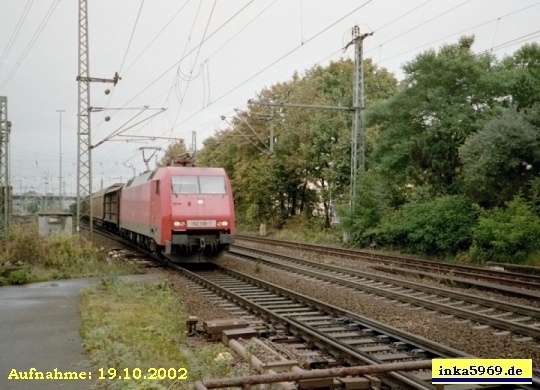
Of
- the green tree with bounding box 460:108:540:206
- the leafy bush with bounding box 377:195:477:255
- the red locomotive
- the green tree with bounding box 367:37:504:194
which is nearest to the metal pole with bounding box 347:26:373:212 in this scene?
the green tree with bounding box 367:37:504:194

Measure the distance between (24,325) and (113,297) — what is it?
2.96m

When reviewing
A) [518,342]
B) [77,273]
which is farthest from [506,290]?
[77,273]

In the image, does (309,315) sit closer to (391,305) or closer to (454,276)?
(391,305)

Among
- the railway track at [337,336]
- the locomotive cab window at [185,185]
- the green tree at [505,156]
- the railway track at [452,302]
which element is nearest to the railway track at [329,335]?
the railway track at [337,336]

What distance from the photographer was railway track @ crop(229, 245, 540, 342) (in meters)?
9.22

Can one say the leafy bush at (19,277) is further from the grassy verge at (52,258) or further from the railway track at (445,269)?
the railway track at (445,269)

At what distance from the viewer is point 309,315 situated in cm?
1030

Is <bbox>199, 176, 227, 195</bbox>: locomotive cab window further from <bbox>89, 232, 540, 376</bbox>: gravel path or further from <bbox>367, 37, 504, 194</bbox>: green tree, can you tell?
<bbox>367, 37, 504, 194</bbox>: green tree

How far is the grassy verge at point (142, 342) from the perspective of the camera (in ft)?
20.8

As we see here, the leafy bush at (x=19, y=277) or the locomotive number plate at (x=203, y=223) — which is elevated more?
the locomotive number plate at (x=203, y=223)

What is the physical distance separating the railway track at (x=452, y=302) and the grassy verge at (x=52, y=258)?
5835mm

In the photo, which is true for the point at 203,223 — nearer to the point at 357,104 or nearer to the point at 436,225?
the point at 436,225

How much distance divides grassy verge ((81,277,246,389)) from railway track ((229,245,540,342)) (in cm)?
465

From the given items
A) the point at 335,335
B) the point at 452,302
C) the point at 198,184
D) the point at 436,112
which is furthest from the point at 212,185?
the point at 436,112
